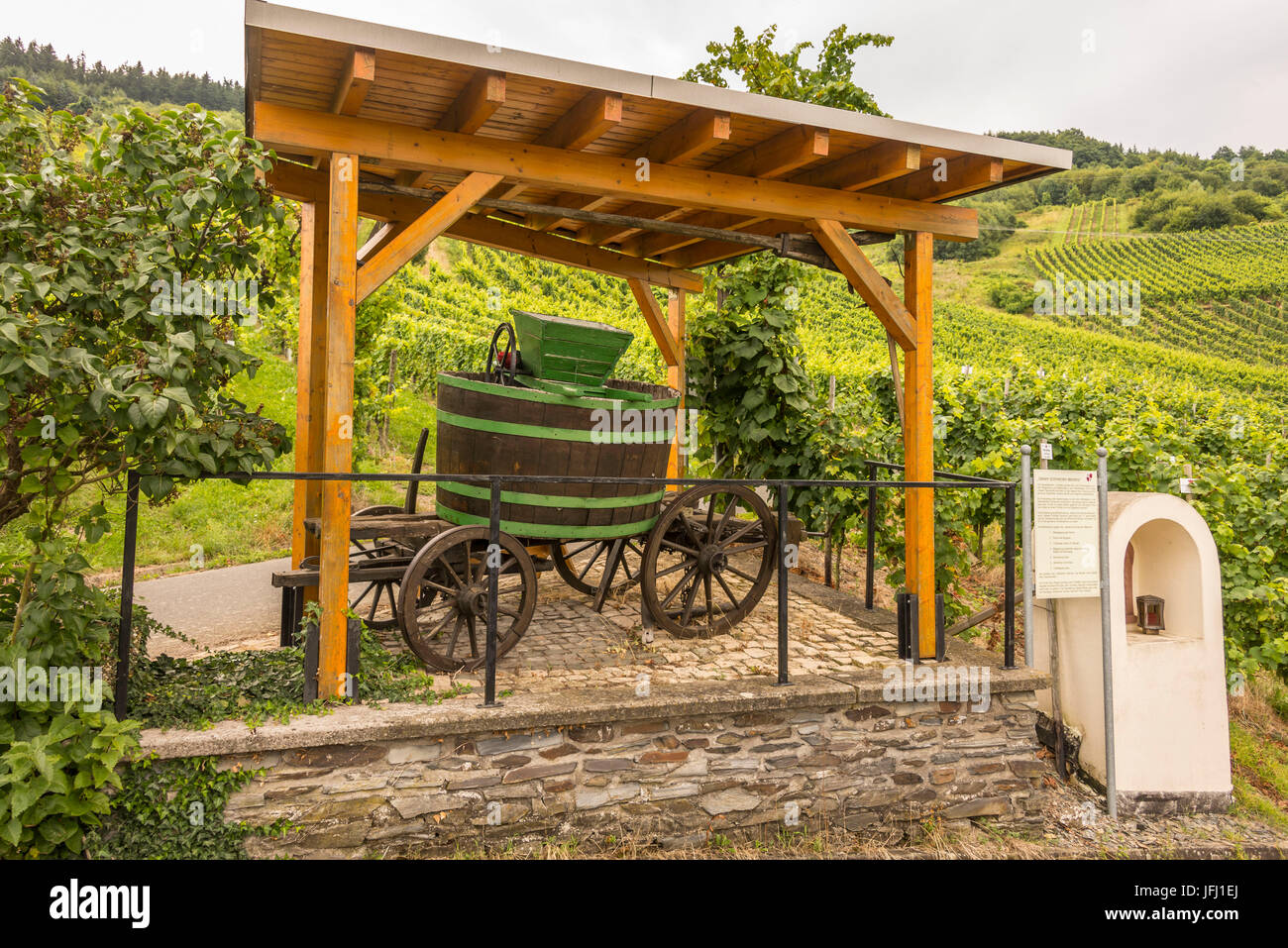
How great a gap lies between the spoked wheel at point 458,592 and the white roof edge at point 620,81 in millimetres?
2133

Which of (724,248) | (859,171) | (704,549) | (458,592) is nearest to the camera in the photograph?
(458,592)

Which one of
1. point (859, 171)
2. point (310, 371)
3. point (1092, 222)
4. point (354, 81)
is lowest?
point (310, 371)

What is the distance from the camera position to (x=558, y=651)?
4934mm

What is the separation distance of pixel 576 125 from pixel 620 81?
0.38 meters

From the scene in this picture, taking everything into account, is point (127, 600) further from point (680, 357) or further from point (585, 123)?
point (680, 357)

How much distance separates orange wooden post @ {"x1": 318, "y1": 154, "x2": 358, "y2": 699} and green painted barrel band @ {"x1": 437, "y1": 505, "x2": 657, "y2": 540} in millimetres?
752

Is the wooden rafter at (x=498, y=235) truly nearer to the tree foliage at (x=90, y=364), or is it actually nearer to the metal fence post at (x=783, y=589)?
the tree foliage at (x=90, y=364)

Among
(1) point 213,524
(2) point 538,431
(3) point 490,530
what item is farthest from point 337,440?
(1) point 213,524

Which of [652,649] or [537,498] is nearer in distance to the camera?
[537,498]

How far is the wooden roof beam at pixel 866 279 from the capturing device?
511cm

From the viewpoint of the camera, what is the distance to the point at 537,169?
442cm

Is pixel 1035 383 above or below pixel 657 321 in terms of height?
below

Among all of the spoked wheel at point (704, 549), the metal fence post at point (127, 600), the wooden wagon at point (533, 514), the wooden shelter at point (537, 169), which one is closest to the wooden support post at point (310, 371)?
the wooden shelter at point (537, 169)

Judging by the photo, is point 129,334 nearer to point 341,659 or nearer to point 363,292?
point 363,292
